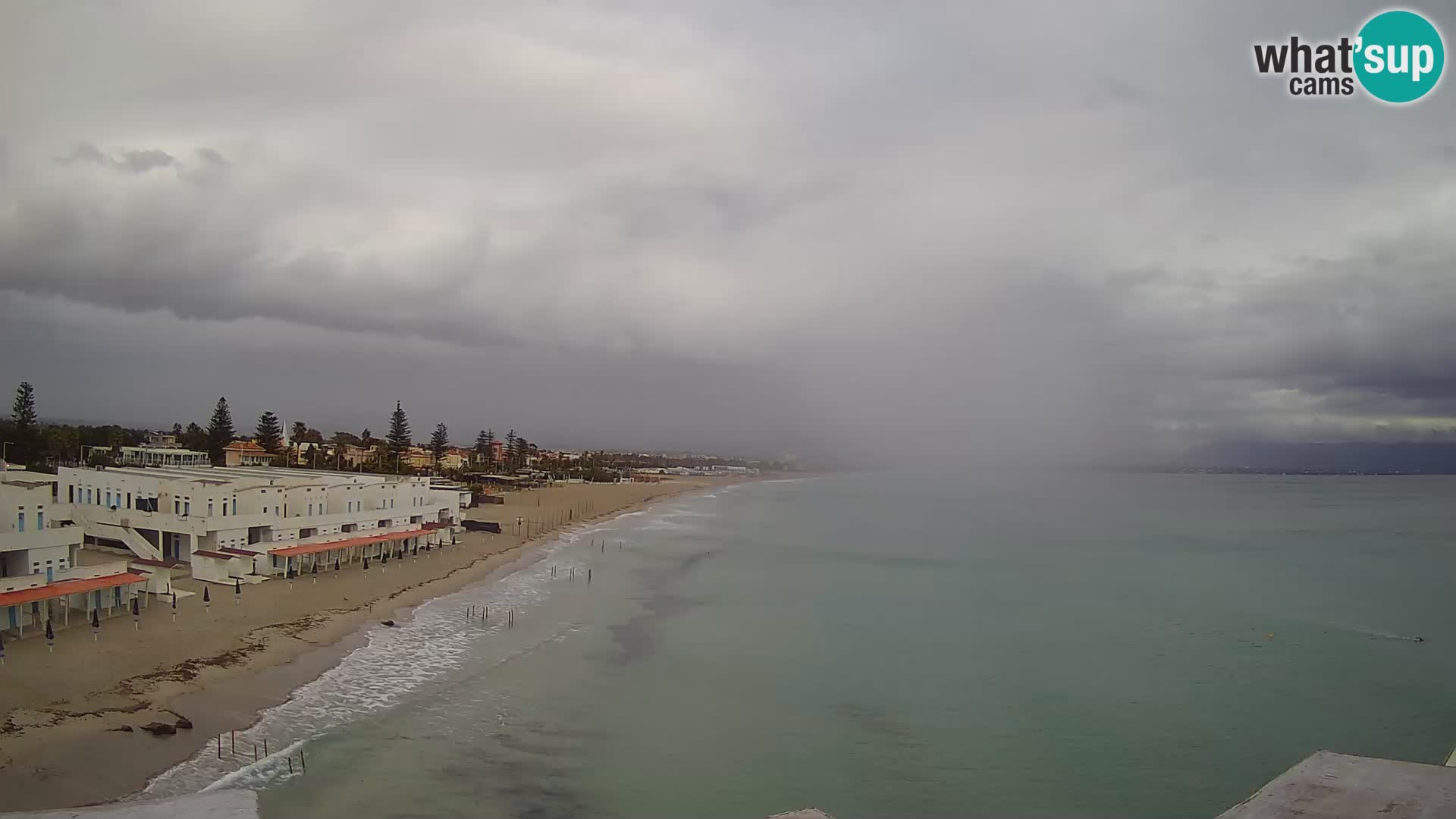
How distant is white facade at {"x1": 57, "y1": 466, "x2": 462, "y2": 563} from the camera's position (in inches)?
1056

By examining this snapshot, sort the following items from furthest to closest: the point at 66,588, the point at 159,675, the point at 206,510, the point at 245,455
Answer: the point at 245,455
the point at 206,510
the point at 66,588
the point at 159,675

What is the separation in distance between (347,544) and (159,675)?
1408 cm

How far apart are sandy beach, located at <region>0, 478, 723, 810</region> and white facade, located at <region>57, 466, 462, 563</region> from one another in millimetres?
2496

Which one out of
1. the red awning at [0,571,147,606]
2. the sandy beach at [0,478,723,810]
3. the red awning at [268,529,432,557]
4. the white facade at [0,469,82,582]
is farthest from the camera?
the red awning at [268,529,432,557]

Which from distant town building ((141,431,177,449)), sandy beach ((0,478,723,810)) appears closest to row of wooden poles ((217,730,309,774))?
sandy beach ((0,478,723,810))

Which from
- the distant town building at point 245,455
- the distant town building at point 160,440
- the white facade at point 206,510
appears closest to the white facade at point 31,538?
the white facade at point 206,510

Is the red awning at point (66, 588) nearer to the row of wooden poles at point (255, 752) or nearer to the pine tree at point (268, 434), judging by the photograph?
the row of wooden poles at point (255, 752)

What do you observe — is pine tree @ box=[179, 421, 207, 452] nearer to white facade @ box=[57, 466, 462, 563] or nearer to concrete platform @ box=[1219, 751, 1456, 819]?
white facade @ box=[57, 466, 462, 563]

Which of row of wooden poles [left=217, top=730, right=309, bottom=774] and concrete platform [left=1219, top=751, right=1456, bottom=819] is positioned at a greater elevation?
concrete platform [left=1219, top=751, right=1456, bottom=819]

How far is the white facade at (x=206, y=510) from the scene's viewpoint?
26.8m

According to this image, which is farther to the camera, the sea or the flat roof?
the flat roof

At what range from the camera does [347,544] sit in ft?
100

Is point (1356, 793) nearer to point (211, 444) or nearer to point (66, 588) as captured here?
point (66, 588)

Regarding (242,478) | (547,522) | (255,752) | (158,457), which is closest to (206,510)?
(242,478)
